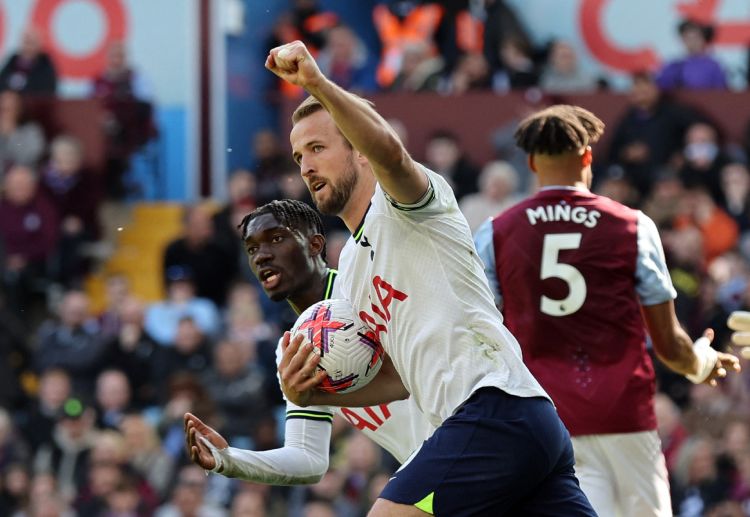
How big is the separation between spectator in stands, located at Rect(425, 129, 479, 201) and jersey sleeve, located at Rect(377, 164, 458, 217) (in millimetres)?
7457

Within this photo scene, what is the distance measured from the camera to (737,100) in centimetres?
1321

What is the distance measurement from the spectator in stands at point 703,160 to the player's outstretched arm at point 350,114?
782cm

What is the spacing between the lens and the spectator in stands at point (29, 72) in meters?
15.1

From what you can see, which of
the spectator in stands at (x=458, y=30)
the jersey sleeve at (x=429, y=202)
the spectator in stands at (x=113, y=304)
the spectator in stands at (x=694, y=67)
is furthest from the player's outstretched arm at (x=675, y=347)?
the spectator in stands at (x=458, y=30)

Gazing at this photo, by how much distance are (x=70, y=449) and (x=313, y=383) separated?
23.3ft

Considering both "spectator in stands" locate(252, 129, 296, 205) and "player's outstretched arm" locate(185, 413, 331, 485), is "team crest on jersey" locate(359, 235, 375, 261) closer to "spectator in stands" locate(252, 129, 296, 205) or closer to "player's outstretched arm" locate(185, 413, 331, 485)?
"player's outstretched arm" locate(185, 413, 331, 485)

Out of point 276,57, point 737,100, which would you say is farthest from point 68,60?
point 276,57

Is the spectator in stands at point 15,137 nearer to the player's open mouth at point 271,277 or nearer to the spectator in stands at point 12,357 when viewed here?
the spectator in stands at point 12,357

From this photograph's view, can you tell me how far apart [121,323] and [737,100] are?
17.9 feet

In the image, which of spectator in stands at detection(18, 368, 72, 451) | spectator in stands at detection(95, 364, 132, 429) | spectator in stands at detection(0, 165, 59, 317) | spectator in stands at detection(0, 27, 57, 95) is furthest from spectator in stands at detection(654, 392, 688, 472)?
spectator in stands at detection(0, 27, 57, 95)

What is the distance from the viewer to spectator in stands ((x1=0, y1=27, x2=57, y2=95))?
49.5ft

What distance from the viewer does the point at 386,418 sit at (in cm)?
618

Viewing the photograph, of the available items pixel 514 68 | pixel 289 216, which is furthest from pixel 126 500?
pixel 289 216

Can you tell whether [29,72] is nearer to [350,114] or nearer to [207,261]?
[207,261]
